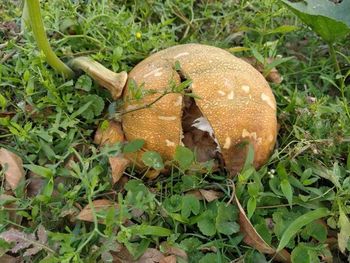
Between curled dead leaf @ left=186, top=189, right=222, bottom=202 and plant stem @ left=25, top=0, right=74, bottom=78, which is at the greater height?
plant stem @ left=25, top=0, right=74, bottom=78

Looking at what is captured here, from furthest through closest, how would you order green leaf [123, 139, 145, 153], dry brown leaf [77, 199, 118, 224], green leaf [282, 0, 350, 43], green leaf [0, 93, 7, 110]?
green leaf [282, 0, 350, 43]
green leaf [0, 93, 7, 110]
green leaf [123, 139, 145, 153]
dry brown leaf [77, 199, 118, 224]

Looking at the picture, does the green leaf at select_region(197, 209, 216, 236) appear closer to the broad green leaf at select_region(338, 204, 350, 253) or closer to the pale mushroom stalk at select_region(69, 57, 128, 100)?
the broad green leaf at select_region(338, 204, 350, 253)

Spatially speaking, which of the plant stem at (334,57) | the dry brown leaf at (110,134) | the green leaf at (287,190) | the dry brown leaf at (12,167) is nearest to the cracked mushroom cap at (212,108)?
the dry brown leaf at (110,134)

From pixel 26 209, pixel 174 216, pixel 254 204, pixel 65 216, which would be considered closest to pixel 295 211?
pixel 254 204

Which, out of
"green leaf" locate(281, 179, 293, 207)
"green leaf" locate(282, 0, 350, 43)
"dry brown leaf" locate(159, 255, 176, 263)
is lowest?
"dry brown leaf" locate(159, 255, 176, 263)

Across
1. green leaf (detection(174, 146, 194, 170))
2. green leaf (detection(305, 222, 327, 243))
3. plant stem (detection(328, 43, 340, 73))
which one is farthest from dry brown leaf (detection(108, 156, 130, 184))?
plant stem (detection(328, 43, 340, 73))

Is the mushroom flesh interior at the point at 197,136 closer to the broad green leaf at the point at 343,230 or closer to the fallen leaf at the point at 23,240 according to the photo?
the broad green leaf at the point at 343,230

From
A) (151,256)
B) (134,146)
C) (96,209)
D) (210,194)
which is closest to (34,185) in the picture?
(96,209)
